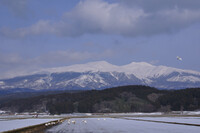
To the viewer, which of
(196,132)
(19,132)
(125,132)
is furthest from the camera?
(19,132)

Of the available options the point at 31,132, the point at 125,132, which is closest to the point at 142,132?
the point at 125,132

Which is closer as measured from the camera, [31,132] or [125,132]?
[125,132]

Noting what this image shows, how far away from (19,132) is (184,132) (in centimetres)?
3182

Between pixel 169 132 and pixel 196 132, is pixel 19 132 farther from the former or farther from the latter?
pixel 196 132

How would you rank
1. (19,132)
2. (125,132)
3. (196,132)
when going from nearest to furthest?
(196,132) → (125,132) → (19,132)

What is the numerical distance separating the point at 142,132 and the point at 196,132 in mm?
9380

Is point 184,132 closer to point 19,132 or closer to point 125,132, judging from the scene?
point 125,132

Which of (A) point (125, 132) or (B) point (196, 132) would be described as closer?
(B) point (196, 132)

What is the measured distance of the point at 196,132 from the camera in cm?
5684

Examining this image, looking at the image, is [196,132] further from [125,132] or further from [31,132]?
[31,132]

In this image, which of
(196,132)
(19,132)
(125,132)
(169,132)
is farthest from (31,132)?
(196,132)

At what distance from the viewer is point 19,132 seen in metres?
64.9

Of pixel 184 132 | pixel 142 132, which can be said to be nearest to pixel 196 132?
pixel 184 132

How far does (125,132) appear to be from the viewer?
2383 inches
